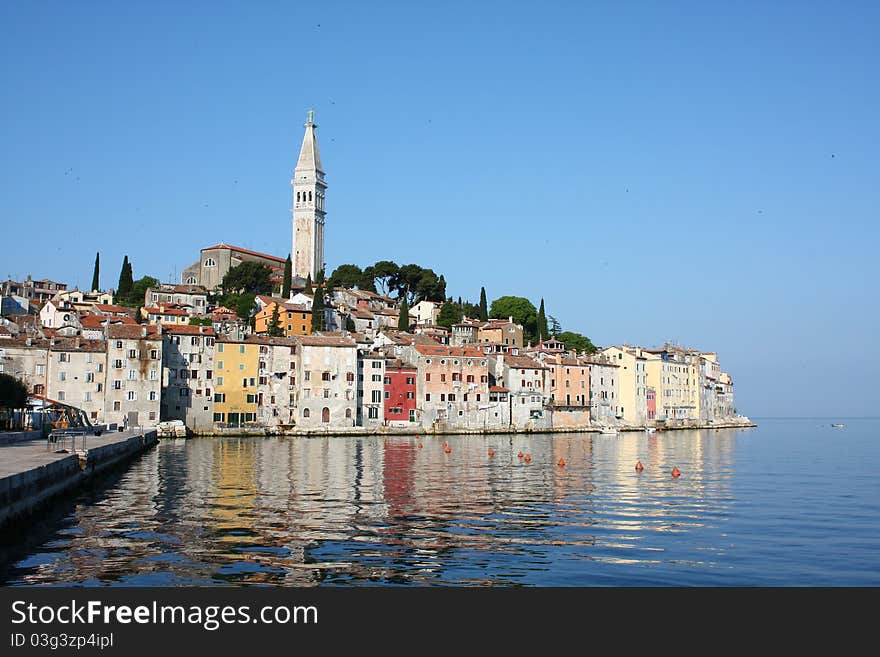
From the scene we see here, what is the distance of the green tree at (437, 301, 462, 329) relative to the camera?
11780cm

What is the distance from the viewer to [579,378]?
100000 millimetres

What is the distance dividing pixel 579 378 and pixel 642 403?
50.4ft

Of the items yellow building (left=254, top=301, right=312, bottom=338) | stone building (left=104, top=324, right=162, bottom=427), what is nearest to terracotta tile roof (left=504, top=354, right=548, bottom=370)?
yellow building (left=254, top=301, right=312, bottom=338)

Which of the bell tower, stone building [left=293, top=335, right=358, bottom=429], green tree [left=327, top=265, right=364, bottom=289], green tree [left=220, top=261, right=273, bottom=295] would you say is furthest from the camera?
the bell tower

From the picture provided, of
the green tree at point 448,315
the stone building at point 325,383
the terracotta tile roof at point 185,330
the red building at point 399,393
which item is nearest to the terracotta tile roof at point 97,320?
the terracotta tile roof at point 185,330

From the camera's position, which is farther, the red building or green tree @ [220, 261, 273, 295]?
green tree @ [220, 261, 273, 295]

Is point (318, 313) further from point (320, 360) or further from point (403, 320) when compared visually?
point (320, 360)

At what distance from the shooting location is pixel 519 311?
402 ft

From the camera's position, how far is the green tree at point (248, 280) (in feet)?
397

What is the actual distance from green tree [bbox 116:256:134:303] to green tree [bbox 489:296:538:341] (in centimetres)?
5020

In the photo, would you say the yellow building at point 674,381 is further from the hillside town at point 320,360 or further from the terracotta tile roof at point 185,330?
the terracotta tile roof at point 185,330

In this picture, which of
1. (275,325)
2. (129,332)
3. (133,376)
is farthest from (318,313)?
(133,376)

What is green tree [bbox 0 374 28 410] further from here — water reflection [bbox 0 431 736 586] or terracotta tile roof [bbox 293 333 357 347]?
terracotta tile roof [bbox 293 333 357 347]
